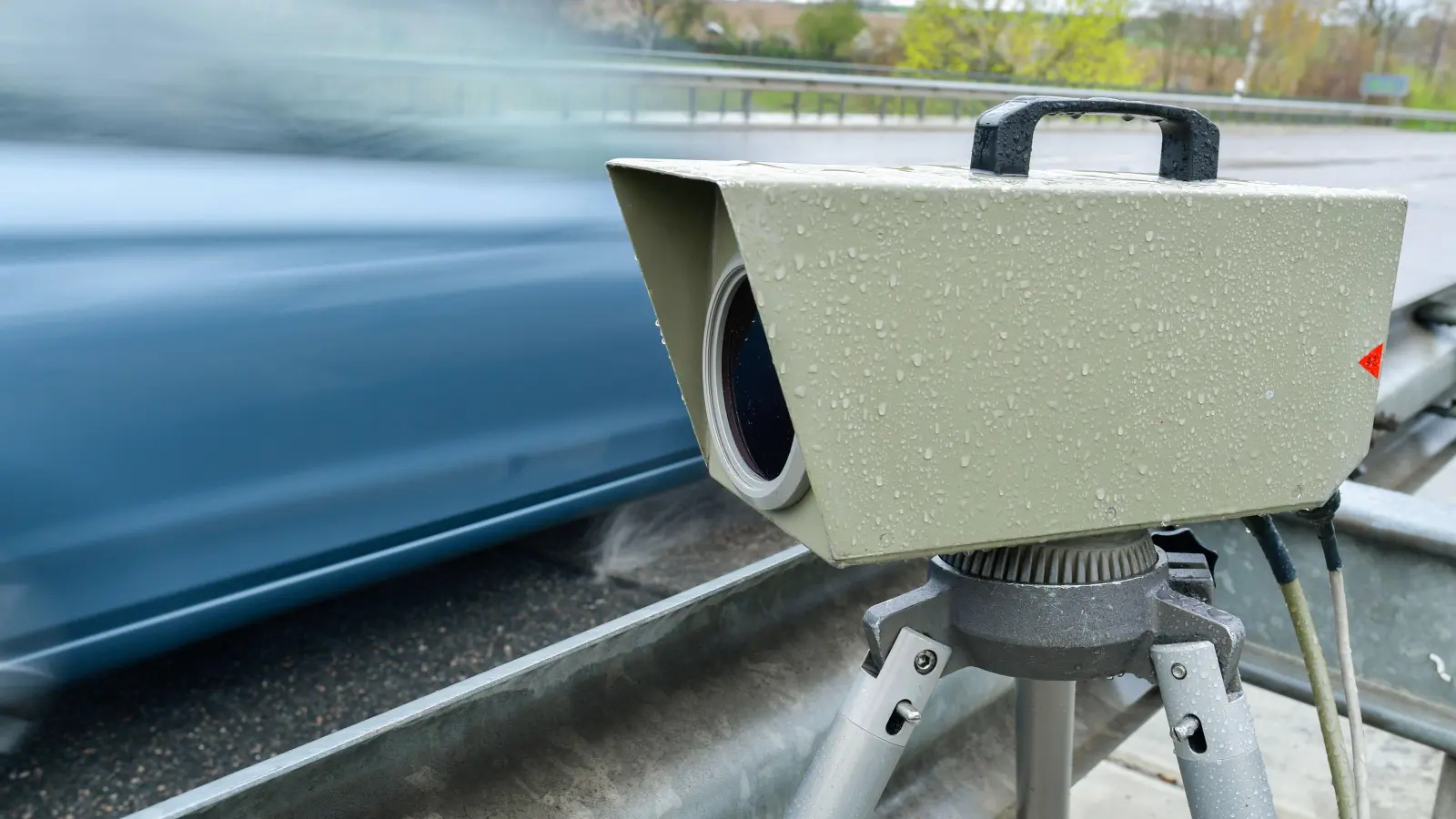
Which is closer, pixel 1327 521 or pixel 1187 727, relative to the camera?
pixel 1187 727

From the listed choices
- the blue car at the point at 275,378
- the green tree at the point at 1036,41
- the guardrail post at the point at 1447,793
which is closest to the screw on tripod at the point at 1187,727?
the guardrail post at the point at 1447,793

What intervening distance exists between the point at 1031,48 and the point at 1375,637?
1191 inches

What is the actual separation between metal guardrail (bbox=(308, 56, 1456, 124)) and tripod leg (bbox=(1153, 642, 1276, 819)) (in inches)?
17.8

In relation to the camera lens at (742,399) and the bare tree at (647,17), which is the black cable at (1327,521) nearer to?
the camera lens at (742,399)

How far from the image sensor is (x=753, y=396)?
40.2 inches

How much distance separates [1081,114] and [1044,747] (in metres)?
0.65

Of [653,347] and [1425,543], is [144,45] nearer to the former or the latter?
[653,347]

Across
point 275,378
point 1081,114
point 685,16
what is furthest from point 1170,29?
point 1081,114

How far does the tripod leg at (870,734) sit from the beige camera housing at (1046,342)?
15 cm

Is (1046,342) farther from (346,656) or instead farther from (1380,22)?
(1380,22)

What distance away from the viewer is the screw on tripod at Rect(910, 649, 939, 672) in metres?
0.95

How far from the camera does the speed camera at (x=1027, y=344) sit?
2.46 feet

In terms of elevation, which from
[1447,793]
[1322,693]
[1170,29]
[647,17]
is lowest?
[1447,793]

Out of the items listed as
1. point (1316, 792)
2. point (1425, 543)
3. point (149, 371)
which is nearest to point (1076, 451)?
point (1425, 543)
